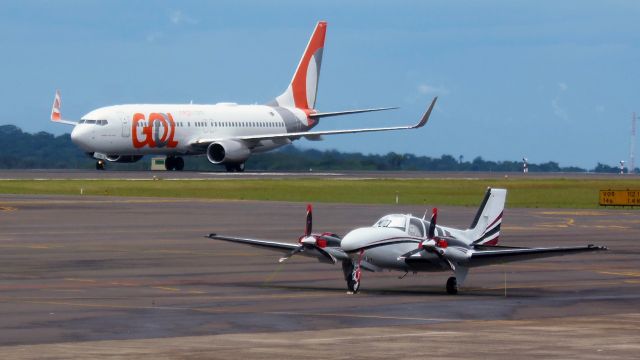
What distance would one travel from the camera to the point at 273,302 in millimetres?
28422

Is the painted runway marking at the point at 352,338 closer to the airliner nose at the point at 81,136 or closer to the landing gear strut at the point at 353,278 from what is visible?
the landing gear strut at the point at 353,278

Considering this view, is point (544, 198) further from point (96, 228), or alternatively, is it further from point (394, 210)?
point (96, 228)

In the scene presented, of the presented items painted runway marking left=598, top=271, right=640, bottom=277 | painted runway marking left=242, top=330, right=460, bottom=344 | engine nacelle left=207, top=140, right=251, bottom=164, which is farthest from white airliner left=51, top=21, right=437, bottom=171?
painted runway marking left=242, top=330, right=460, bottom=344

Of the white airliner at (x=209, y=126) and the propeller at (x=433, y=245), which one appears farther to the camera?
the white airliner at (x=209, y=126)

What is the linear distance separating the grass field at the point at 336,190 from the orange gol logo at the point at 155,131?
13957 mm

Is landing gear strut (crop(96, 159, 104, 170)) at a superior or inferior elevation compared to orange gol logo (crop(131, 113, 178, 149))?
inferior

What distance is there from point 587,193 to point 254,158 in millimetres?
42389

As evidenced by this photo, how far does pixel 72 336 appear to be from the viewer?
22406 millimetres

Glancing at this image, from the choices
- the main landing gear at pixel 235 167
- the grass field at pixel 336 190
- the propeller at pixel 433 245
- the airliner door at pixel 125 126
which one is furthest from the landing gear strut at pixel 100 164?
the propeller at pixel 433 245

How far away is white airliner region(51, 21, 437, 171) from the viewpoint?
10538cm

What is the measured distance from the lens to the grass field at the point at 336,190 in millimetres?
78469

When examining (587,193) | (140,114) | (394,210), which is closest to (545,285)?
(394,210)

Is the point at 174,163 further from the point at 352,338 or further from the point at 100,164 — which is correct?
the point at 352,338

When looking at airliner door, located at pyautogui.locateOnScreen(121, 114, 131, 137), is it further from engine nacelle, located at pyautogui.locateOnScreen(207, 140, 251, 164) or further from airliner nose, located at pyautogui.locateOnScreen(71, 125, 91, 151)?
engine nacelle, located at pyautogui.locateOnScreen(207, 140, 251, 164)
